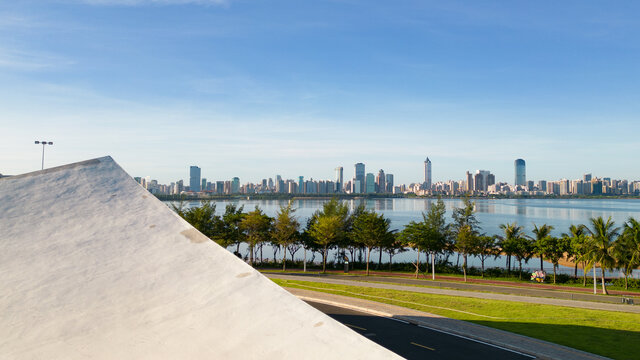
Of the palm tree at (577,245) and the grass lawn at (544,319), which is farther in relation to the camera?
the palm tree at (577,245)

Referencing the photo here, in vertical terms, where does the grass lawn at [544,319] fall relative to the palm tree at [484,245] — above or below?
below

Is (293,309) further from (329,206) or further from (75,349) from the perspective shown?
(329,206)

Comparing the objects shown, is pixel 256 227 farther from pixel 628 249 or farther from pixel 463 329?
pixel 628 249

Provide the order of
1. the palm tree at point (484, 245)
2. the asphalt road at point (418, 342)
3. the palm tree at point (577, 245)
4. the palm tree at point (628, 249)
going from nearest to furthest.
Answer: the asphalt road at point (418, 342)
the palm tree at point (628, 249)
the palm tree at point (577, 245)
the palm tree at point (484, 245)

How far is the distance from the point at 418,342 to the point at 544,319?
844 centimetres

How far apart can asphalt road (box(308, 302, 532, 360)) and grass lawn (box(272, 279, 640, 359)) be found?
318 centimetres

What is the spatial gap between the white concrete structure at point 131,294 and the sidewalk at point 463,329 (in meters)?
14.7

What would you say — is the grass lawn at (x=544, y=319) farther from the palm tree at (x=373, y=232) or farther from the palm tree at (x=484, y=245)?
the palm tree at (x=484, y=245)

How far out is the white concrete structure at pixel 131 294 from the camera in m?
5.83

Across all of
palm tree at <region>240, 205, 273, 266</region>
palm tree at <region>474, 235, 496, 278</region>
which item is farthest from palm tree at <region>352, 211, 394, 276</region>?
palm tree at <region>240, 205, 273, 266</region>

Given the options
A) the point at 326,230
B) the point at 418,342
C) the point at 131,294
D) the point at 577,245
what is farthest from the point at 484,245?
the point at 131,294

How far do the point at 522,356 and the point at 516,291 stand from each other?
63.2ft

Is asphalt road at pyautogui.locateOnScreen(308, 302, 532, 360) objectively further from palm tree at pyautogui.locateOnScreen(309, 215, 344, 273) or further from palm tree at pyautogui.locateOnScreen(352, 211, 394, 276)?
palm tree at pyautogui.locateOnScreen(352, 211, 394, 276)

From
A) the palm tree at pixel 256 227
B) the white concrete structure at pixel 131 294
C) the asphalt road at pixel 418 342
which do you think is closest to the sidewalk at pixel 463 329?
Result: the asphalt road at pixel 418 342
